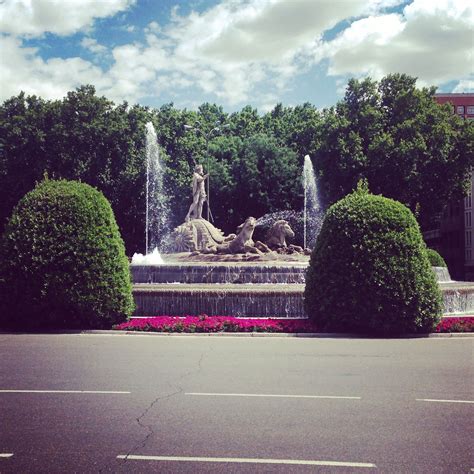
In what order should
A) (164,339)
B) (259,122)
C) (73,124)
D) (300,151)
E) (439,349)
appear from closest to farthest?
1. (439,349)
2. (164,339)
3. (73,124)
4. (300,151)
5. (259,122)

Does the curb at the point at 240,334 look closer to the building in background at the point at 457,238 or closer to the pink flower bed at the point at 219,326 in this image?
the pink flower bed at the point at 219,326

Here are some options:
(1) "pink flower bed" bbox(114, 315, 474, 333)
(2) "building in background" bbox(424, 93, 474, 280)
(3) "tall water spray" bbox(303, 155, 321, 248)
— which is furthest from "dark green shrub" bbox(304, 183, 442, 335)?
(2) "building in background" bbox(424, 93, 474, 280)

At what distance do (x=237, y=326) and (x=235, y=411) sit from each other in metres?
9.03

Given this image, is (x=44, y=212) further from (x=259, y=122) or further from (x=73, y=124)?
(x=259, y=122)

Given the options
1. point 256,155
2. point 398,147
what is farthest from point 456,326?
point 256,155

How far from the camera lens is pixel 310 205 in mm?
50406

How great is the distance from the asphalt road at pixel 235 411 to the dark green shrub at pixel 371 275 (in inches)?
122

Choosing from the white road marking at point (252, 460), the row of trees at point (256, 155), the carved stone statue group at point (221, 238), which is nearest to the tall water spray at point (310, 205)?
the row of trees at point (256, 155)

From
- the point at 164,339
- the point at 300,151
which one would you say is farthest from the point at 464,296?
the point at 300,151

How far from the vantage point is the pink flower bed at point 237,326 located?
15953mm

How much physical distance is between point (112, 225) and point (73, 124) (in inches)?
1297

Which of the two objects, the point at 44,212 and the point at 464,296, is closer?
the point at 44,212

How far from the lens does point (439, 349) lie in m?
13.1

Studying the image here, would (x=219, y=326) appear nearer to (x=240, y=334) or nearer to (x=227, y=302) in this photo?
(x=240, y=334)
